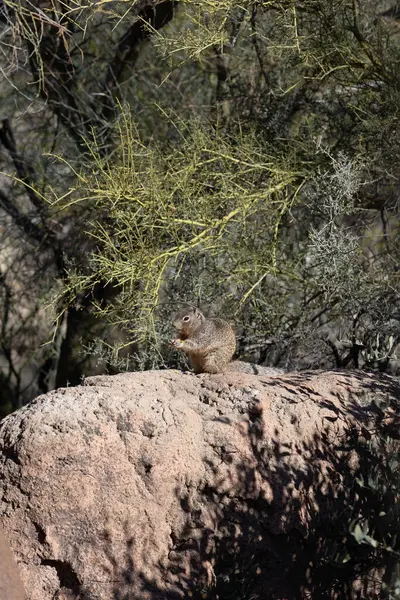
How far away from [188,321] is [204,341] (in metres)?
0.30

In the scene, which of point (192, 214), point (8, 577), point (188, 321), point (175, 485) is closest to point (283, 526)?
point (175, 485)

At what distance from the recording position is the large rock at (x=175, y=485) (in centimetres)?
348

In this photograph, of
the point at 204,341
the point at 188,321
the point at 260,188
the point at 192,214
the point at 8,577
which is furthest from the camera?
the point at 260,188

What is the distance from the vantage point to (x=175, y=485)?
12.0 ft

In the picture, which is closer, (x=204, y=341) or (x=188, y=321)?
(x=204, y=341)

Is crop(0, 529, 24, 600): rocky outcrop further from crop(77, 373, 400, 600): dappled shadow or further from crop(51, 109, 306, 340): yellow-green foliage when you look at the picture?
crop(51, 109, 306, 340): yellow-green foliage

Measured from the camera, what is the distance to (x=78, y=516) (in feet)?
11.5

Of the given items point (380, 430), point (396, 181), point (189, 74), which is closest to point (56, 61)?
point (189, 74)

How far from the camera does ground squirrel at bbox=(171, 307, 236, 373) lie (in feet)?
15.3

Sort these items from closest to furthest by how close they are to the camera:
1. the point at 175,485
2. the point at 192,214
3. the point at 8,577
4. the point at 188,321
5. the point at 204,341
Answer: the point at 8,577
the point at 175,485
the point at 204,341
the point at 188,321
the point at 192,214

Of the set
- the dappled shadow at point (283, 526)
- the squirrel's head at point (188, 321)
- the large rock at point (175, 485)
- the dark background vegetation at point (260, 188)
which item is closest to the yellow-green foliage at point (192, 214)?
the dark background vegetation at point (260, 188)

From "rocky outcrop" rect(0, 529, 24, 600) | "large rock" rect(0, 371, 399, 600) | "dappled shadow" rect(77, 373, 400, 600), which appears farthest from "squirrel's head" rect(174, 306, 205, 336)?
"rocky outcrop" rect(0, 529, 24, 600)

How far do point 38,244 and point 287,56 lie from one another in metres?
3.30

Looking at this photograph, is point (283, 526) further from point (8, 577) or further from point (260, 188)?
point (260, 188)
